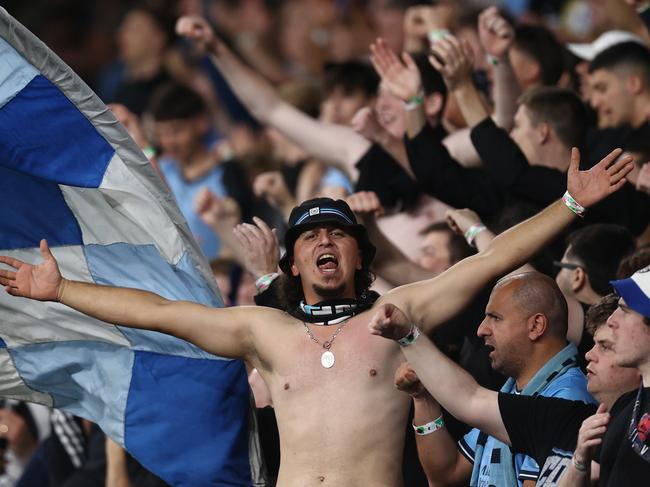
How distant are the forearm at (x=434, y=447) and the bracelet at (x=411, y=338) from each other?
517mm

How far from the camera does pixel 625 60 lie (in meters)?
8.72

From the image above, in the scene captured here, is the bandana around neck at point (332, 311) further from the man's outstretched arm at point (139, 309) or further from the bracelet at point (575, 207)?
the bracelet at point (575, 207)

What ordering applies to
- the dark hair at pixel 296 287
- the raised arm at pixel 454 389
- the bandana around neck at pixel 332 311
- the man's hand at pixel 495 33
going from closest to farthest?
the raised arm at pixel 454 389 < the bandana around neck at pixel 332 311 < the dark hair at pixel 296 287 < the man's hand at pixel 495 33

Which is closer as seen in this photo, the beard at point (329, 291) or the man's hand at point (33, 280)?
the man's hand at point (33, 280)

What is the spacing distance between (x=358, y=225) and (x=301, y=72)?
7.74 meters

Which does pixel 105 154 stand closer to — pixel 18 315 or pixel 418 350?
pixel 18 315

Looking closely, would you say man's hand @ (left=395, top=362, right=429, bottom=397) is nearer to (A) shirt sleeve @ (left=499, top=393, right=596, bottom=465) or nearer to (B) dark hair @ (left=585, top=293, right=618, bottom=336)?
(A) shirt sleeve @ (left=499, top=393, right=596, bottom=465)

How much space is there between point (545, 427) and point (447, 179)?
233 centimetres

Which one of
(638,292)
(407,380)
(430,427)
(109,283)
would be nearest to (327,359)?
(407,380)

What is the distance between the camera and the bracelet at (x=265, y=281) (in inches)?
298

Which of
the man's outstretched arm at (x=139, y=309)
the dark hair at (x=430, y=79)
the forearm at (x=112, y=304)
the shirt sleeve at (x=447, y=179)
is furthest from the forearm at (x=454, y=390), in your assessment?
the dark hair at (x=430, y=79)

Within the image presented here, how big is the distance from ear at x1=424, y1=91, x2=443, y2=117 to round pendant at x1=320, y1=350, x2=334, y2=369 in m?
2.87

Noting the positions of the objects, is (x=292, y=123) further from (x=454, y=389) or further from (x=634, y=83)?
(x=454, y=389)

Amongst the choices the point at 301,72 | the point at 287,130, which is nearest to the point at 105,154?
the point at 287,130
